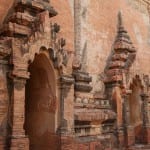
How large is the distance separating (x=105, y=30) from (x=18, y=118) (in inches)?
235

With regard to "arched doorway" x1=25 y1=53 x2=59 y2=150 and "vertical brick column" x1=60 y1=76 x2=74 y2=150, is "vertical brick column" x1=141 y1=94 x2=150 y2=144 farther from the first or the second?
"arched doorway" x1=25 y1=53 x2=59 y2=150

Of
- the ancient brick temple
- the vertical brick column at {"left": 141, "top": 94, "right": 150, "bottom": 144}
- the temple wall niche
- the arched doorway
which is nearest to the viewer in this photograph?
the ancient brick temple

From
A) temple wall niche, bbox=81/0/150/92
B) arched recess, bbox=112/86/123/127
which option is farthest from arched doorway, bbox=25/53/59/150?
arched recess, bbox=112/86/123/127

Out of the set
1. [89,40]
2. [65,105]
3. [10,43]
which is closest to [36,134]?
[65,105]

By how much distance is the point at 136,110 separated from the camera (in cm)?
1290

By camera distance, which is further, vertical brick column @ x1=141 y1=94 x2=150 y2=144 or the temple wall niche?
vertical brick column @ x1=141 y1=94 x2=150 y2=144

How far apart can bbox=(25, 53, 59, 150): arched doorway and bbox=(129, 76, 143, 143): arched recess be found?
548 cm

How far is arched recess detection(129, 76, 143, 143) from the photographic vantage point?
12.6 metres

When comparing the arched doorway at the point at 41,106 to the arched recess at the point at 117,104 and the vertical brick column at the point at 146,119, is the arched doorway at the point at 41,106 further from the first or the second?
the vertical brick column at the point at 146,119

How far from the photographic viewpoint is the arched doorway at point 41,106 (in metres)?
7.74

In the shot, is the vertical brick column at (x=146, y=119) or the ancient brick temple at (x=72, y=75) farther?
the vertical brick column at (x=146, y=119)

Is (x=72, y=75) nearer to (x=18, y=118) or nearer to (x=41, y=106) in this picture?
(x=41, y=106)

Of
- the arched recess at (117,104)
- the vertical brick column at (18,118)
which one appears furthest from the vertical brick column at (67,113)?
the arched recess at (117,104)

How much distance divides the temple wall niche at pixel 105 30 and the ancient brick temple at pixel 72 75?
0.03 meters
